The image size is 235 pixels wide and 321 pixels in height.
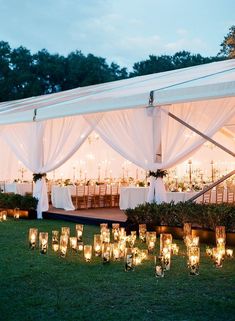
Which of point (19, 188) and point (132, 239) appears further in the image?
point (19, 188)

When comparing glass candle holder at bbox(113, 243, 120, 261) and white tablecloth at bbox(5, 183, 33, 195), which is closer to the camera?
glass candle holder at bbox(113, 243, 120, 261)

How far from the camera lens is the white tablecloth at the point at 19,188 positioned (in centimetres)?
1398

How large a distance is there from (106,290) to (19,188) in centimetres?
913

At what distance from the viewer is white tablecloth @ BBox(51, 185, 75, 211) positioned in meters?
12.3

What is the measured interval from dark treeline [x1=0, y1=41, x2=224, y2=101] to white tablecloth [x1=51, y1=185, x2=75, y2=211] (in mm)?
16082

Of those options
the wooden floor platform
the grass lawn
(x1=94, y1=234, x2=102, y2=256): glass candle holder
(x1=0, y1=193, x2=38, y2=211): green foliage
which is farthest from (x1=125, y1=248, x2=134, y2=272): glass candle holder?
(x1=0, y1=193, x2=38, y2=211): green foliage

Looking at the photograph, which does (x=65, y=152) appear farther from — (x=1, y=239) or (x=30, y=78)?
(x=30, y=78)

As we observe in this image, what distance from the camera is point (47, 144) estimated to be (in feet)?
37.8

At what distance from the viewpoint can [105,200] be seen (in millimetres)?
13359

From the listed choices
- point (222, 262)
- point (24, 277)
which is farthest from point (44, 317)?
point (222, 262)

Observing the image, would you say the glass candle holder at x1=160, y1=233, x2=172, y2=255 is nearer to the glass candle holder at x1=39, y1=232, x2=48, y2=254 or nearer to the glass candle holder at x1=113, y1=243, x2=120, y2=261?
the glass candle holder at x1=113, y1=243, x2=120, y2=261

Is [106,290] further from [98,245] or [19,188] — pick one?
[19,188]

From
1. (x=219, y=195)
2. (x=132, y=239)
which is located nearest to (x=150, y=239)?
(x=132, y=239)

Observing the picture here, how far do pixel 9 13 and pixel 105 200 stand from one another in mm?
40270
